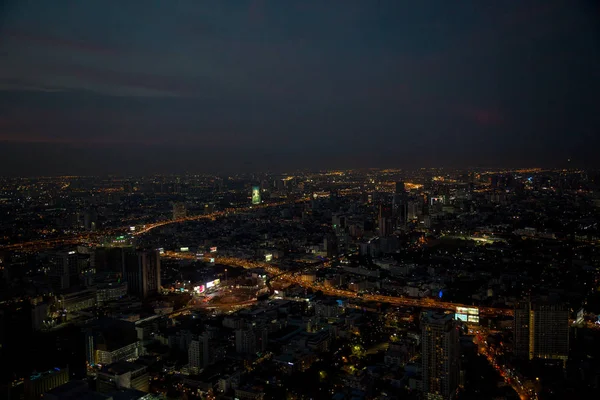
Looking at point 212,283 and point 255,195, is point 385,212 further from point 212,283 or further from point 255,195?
point 255,195

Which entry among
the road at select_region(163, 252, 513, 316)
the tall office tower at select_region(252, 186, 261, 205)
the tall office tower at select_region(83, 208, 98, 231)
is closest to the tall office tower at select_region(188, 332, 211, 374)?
the road at select_region(163, 252, 513, 316)

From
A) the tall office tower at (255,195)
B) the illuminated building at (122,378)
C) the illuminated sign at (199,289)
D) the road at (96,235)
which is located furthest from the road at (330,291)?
the tall office tower at (255,195)

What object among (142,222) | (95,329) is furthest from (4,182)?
(142,222)

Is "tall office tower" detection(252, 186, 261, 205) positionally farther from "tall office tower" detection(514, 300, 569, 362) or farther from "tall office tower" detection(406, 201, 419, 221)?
"tall office tower" detection(514, 300, 569, 362)

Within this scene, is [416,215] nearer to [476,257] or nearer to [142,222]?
[476,257]

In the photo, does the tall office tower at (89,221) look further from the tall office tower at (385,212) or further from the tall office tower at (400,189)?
the tall office tower at (400,189)

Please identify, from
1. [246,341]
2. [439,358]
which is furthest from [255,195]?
[439,358]
